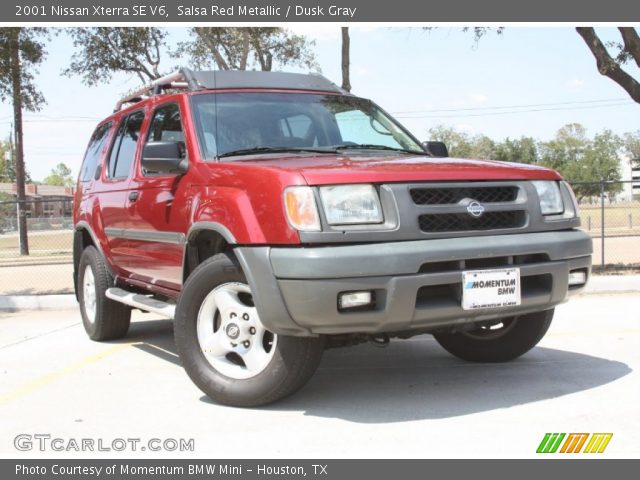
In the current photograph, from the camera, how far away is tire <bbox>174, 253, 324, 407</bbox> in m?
4.06

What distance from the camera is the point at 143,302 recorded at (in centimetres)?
547

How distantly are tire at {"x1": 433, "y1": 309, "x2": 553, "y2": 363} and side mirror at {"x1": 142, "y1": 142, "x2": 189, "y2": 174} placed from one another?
2085 millimetres

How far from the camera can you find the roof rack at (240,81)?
5332 millimetres

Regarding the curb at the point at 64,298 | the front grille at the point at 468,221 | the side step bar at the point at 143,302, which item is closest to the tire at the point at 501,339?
the front grille at the point at 468,221

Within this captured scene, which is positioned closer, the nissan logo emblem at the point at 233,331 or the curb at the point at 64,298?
the nissan logo emblem at the point at 233,331

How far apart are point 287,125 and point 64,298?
A: 593 centimetres

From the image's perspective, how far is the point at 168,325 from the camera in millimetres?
7953

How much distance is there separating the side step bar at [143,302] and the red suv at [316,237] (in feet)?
0.10

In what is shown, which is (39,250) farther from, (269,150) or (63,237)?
(269,150)

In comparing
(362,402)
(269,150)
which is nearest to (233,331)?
(362,402)

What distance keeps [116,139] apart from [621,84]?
8.85 m

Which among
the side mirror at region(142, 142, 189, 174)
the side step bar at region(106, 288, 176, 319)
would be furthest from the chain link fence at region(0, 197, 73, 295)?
the side mirror at region(142, 142, 189, 174)

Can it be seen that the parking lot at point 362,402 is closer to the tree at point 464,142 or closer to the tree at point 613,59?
the tree at point 613,59

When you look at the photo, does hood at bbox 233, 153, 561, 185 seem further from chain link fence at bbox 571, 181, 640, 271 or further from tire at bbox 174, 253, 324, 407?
chain link fence at bbox 571, 181, 640, 271
